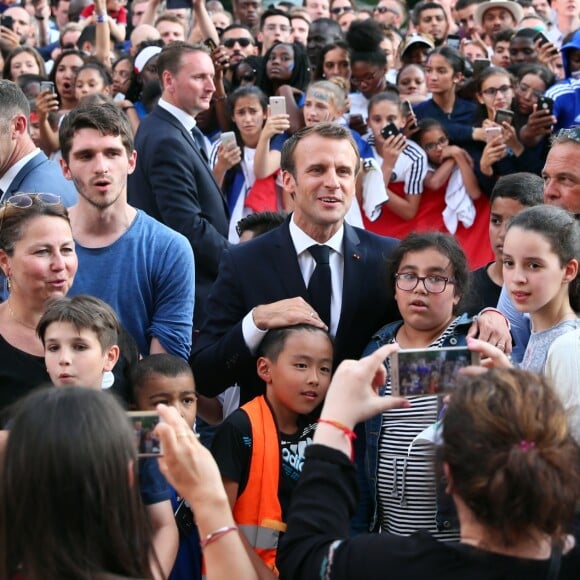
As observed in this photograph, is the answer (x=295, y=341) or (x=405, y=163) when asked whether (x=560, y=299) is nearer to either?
(x=295, y=341)

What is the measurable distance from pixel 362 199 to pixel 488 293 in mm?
2600

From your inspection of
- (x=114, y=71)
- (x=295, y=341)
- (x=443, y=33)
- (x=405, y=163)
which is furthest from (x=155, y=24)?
(x=295, y=341)

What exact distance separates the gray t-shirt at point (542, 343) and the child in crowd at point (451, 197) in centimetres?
321

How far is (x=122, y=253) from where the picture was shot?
13.9ft

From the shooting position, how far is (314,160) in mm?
4090

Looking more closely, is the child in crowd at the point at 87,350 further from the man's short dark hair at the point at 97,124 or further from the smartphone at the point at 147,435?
the man's short dark hair at the point at 97,124

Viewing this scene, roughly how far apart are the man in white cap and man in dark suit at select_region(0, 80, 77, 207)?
20.5 feet

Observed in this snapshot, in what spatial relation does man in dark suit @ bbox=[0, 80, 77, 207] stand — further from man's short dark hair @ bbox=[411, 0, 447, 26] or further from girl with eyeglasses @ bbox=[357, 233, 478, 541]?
man's short dark hair @ bbox=[411, 0, 447, 26]

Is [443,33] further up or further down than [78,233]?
further up

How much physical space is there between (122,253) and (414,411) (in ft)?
4.44

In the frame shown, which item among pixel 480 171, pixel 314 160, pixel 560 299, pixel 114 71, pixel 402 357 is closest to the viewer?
pixel 402 357

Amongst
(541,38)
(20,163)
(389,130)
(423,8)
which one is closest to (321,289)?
(20,163)

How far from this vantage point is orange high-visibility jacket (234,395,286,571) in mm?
3508

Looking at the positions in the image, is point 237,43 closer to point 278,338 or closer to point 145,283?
point 145,283
